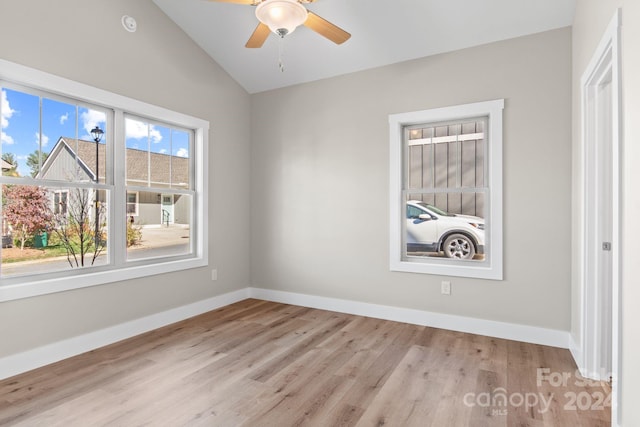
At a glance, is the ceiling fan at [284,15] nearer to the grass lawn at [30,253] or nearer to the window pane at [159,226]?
the window pane at [159,226]

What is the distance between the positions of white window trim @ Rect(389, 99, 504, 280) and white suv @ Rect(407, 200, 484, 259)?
0.33 feet

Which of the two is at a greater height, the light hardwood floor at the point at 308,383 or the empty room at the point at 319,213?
the empty room at the point at 319,213

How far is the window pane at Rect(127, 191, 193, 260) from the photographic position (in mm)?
3469

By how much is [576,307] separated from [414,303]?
4.45ft

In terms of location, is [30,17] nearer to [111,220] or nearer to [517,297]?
[111,220]

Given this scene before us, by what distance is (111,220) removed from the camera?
3215mm

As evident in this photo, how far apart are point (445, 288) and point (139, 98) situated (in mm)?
3425

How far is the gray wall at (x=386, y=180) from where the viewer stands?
3.03 metres

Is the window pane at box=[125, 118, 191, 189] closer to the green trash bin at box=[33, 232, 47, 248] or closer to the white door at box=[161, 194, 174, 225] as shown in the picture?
the white door at box=[161, 194, 174, 225]

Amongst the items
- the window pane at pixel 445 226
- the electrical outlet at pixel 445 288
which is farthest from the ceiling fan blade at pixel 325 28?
the electrical outlet at pixel 445 288

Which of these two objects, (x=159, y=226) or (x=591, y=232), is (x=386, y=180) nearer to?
(x=591, y=232)

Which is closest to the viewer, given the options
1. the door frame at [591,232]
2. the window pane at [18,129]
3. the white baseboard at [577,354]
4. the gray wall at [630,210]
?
the gray wall at [630,210]

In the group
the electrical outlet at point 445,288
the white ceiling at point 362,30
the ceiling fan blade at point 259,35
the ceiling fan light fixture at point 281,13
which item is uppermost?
the white ceiling at point 362,30

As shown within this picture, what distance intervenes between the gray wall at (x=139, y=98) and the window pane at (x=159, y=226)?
272 mm
